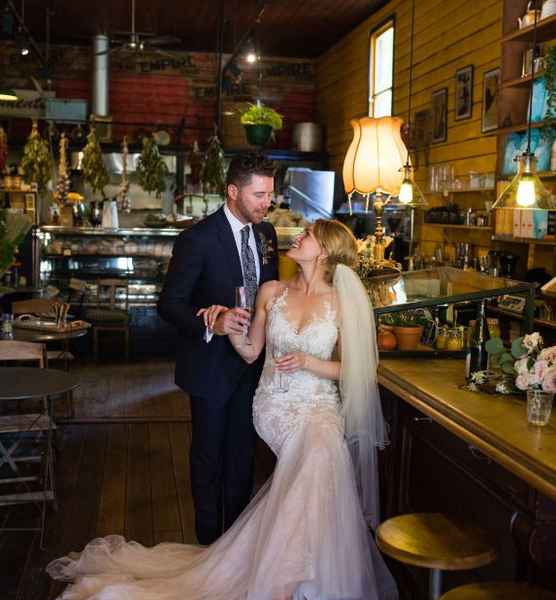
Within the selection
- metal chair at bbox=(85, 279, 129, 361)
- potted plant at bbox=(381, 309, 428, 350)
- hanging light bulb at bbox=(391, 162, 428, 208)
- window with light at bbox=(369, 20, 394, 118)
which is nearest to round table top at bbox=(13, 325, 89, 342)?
hanging light bulb at bbox=(391, 162, 428, 208)

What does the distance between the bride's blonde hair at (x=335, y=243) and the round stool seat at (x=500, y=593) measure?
1696 mm

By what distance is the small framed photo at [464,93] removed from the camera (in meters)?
8.52

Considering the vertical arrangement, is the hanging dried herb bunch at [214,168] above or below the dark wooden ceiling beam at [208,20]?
below

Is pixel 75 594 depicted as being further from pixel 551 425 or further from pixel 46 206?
pixel 46 206

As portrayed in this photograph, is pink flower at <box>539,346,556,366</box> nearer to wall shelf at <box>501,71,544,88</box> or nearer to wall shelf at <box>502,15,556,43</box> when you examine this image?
wall shelf at <box>502,15,556,43</box>

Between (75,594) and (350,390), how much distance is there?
1.45m

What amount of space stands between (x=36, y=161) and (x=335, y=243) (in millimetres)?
7891

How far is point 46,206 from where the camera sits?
1362 centimetres

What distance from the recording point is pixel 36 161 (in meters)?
10.9

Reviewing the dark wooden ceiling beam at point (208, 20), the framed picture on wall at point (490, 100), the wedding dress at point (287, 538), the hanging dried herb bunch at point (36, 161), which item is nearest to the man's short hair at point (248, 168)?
the wedding dress at point (287, 538)

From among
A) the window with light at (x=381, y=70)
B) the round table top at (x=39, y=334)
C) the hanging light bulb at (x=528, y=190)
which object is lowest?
the round table top at (x=39, y=334)

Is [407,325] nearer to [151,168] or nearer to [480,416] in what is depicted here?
[480,416]

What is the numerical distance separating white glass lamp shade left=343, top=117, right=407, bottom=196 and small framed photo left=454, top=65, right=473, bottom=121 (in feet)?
10.7

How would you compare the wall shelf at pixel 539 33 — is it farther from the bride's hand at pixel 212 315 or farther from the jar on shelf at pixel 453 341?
the bride's hand at pixel 212 315
